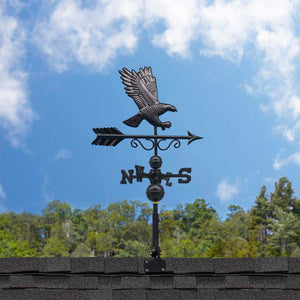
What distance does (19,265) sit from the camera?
14.1 ft

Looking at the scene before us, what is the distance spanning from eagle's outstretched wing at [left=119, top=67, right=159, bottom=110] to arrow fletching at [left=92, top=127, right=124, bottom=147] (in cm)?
49

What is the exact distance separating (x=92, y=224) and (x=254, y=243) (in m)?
15.4

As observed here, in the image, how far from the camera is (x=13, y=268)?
4309mm

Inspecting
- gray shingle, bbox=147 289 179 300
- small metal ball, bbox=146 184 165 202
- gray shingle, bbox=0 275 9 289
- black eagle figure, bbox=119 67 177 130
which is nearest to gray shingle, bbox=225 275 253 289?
gray shingle, bbox=147 289 179 300

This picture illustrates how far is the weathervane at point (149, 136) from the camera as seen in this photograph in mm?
5152

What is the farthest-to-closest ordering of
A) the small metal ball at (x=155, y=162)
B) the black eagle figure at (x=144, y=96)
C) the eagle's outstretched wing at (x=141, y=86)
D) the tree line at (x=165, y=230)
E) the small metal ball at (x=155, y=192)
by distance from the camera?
the tree line at (x=165, y=230) < the eagle's outstretched wing at (x=141, y=86) < the black eagle figure at (x=144, y=96) < the small metal ball at (x=155, y=162) < the small metal ball at (x=155, y=192)

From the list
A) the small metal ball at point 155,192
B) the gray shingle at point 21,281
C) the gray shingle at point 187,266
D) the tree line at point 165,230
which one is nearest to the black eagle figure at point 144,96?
the small metal ball at point 155,192

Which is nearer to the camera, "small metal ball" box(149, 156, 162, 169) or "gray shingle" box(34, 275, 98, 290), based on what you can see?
"gray shingle" box(34, 275, 98, 290)

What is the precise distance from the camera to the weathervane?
5.15m

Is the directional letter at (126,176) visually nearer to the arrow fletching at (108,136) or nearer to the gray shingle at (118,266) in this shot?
the arrow fletching at (108,136)

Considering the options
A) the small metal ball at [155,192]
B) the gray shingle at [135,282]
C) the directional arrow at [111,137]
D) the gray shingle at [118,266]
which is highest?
the directional arrow at [111,137]

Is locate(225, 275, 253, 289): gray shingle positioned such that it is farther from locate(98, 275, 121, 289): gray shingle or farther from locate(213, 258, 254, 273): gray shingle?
locate(98, 275, 121, 289): gray shingle

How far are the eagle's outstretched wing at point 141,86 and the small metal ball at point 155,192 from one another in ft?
3.70

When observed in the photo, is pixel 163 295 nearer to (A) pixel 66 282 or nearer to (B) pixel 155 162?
(A) pixel 66 282
